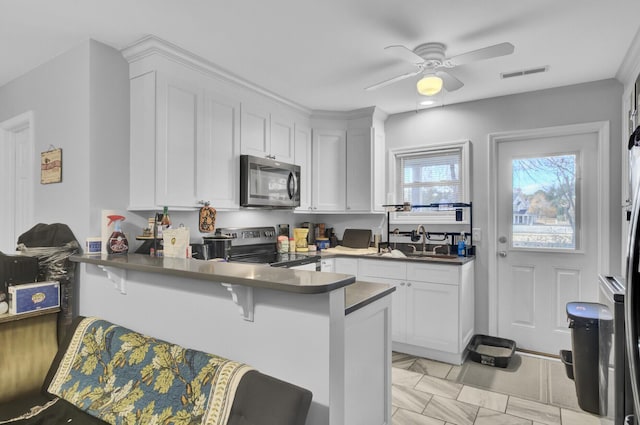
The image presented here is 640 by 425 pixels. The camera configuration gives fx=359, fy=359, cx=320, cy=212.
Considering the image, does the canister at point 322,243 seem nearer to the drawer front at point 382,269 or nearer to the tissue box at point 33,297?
the drawer front at point 382,269

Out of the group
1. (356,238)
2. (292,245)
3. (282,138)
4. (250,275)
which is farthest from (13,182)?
(356,238)

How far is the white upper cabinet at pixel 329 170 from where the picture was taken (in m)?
4.13

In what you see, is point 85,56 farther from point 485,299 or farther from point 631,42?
point 485,299

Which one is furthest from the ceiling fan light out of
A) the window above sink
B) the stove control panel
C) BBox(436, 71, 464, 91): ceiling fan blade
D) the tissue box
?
the tissue box

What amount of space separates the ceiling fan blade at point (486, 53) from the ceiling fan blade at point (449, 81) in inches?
6.4

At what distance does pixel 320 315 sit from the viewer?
139cm

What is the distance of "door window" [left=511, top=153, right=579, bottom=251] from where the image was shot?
3.39 metres

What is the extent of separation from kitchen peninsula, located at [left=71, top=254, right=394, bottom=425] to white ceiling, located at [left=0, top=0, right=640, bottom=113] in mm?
1456

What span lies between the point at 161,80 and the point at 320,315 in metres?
2.07

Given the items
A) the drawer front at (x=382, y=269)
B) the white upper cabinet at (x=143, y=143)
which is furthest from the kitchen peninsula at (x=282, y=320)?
the drawer front at (x=382, y=269)

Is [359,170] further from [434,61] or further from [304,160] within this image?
[434,61]

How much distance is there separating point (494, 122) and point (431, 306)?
198 cm

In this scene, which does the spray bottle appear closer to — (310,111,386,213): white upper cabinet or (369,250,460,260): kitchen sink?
(310,111,386,213): white upper cabinet

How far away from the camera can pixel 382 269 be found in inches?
143
